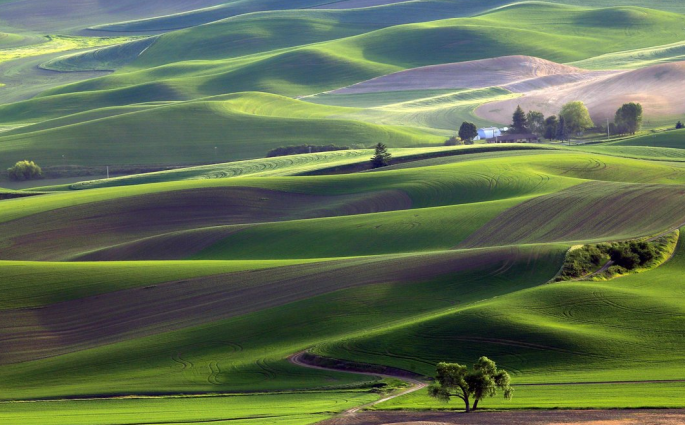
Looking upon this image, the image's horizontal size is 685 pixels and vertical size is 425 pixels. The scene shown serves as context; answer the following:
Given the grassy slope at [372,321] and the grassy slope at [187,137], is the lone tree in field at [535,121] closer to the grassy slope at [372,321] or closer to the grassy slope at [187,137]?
the grassy slope at [187,137]

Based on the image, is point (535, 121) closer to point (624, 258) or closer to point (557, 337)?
point (624, 258)

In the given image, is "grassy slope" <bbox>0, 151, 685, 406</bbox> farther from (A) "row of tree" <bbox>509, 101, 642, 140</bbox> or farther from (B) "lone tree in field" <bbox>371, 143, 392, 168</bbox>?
(A) "row of tree" <bbox>509, 101, 642, 140</bbox>

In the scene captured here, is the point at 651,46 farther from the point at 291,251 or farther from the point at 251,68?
the point at 291,251

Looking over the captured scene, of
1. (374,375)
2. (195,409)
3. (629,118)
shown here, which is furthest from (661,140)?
(195,409)

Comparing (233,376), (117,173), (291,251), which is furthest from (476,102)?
(233,376)

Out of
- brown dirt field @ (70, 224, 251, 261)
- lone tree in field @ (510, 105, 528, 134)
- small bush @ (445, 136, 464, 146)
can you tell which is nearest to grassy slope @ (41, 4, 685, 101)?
lone tree in field @ (510, 105, 528, 134)

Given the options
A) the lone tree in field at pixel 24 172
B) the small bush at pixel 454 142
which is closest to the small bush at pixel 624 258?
the small bush at pixel 454 142
